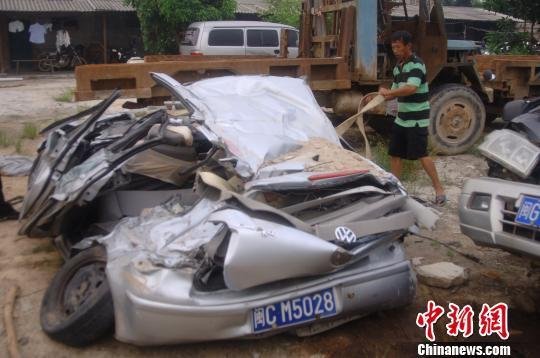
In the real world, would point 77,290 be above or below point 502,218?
below

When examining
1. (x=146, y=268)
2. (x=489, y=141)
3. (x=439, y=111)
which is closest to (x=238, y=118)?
(x=146, y=268)

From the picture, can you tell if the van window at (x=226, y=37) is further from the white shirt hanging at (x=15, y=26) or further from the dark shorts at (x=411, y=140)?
the white shirt hanging at (x=15, y=26)

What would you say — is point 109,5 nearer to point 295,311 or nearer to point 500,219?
point 295,311

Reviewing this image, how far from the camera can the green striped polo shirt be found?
5105 mm

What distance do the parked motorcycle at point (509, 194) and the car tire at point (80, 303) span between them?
1992 mm

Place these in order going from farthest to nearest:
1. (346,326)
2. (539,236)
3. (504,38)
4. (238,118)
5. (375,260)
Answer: (504,38)
(238,118)
(346,326)
(375,260)
(539,236)

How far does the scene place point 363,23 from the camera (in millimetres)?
7086

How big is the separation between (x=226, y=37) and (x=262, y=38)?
984mm

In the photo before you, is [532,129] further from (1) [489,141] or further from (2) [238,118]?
(2) [238,118]

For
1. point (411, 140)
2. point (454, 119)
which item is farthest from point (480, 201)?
point (454, 119)

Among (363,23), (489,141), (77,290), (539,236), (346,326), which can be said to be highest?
(363,23)

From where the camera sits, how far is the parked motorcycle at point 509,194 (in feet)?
8.75

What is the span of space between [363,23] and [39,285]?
5167mm

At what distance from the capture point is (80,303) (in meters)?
3.05
